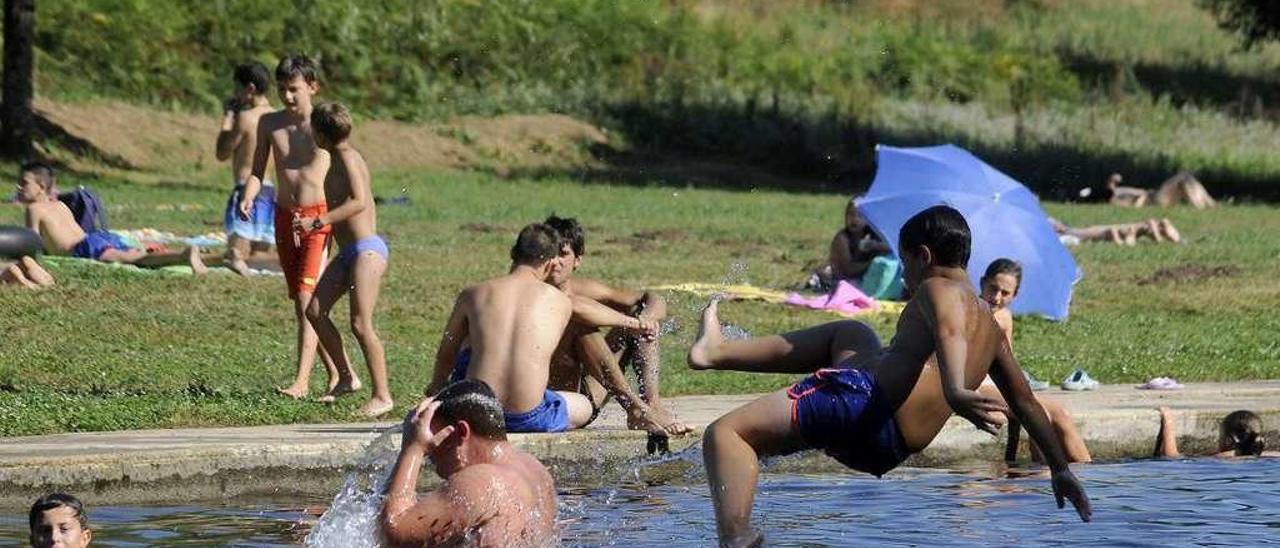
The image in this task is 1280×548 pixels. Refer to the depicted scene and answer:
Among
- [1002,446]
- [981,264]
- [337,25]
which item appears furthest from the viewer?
[337,25]

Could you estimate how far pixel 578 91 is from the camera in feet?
118

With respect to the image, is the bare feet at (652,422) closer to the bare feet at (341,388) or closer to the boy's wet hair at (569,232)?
the boy's wet hair at (569,232)

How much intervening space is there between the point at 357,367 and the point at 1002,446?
12.5 ft

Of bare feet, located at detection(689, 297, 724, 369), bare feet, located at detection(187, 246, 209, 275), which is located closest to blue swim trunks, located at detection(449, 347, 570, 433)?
bare feet, located at detection(689, 297, 724, 369)

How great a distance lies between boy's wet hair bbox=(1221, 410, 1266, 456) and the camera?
447 inches

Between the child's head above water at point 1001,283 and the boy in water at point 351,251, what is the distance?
286 cm

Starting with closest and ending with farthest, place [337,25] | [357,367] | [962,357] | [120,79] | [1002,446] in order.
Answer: [962,357] < [1002,446] < [357,367] < [120,79] < [337,25]

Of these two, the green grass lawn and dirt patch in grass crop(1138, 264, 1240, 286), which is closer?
the green grass lawn

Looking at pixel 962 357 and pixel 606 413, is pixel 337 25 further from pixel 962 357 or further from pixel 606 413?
pixel 962 357

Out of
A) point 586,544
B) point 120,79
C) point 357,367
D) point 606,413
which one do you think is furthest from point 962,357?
point 120,79

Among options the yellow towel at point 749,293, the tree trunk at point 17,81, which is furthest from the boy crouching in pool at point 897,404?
the tree trunk at point 17,81

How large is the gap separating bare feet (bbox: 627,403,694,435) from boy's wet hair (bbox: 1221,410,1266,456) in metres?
2.82

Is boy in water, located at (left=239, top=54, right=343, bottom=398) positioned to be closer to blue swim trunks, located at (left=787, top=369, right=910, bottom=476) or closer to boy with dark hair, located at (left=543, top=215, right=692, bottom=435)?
boy with dark hair, located at (left=543, top=215, right=692, bottom=435)

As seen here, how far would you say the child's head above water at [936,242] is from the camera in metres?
7.68
